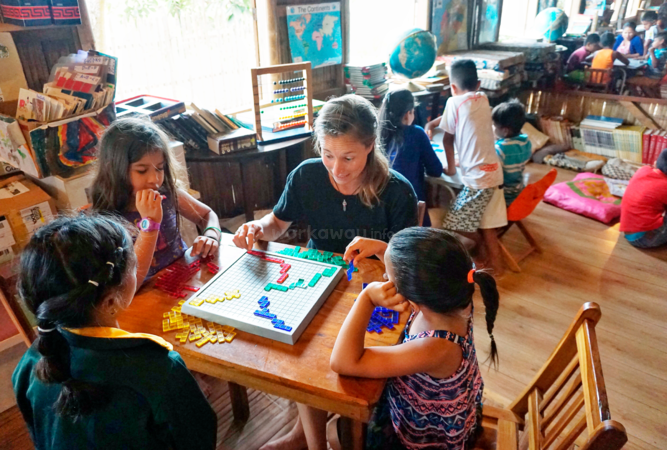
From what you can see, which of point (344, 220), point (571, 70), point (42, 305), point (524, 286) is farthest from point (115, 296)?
point (571, 70)

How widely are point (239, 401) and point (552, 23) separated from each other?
190 inches

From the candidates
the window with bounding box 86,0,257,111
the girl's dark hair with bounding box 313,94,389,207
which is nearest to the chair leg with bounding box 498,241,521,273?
the girl's dark hair with bounding box 313,94,389,207

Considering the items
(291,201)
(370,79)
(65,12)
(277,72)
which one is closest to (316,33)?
(370,79)

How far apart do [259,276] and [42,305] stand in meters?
0.57

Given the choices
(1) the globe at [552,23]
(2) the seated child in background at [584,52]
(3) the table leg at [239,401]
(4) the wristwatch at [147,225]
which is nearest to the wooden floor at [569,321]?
(3) the table leg at [239,401]

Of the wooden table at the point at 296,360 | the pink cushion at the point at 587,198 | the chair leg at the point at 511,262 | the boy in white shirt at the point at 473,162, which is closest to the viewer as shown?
the wooden table at the point at 296,360

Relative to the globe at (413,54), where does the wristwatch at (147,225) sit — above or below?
below

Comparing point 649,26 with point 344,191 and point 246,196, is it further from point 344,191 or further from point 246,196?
point 344,191

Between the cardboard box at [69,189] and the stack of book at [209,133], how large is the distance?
1.96 feet

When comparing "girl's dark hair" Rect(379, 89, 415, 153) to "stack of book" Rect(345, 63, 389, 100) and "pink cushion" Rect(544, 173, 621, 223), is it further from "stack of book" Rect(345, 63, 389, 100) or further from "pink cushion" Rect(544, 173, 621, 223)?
"pink cushion" Rect(544, 173, 621, 223)

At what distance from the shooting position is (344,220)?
165 cm

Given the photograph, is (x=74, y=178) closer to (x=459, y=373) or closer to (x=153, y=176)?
(x=153, y=176)

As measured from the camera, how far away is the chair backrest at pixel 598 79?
4336 mm

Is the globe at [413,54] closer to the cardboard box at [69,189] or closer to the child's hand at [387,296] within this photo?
the cardboard box at [69,189]
